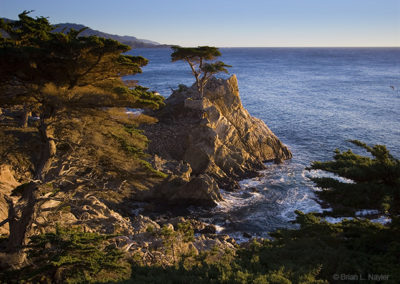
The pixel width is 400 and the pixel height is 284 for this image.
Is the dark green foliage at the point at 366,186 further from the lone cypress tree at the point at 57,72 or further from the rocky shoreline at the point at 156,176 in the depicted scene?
the lone cypress tree at the point at 57,72

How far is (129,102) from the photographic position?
759 cm

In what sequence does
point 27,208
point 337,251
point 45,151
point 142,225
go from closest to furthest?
point 27,208, point 45,151, point 337,251, point 142,225

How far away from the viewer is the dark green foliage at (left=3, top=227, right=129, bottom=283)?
656 cm

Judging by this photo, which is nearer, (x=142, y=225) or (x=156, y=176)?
(x=156, y=176)

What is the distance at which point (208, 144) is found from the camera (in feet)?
72.4

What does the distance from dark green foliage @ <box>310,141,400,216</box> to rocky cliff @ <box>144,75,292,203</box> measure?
11600mm

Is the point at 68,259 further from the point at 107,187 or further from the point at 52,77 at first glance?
the point at 52,77

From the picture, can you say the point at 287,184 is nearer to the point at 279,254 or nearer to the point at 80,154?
the point at 279,254

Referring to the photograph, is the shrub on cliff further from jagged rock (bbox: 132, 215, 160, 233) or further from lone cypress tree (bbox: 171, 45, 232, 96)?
lone cypress tree (bbox: 171, 45, 232, 96)

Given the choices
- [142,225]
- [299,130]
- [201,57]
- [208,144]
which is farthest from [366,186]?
[299,130]

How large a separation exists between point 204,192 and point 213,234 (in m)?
3.67

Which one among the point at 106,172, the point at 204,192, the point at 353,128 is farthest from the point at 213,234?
the point at 353,128

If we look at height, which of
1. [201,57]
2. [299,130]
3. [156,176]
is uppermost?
[201,57]

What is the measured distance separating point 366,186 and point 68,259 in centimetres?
680
